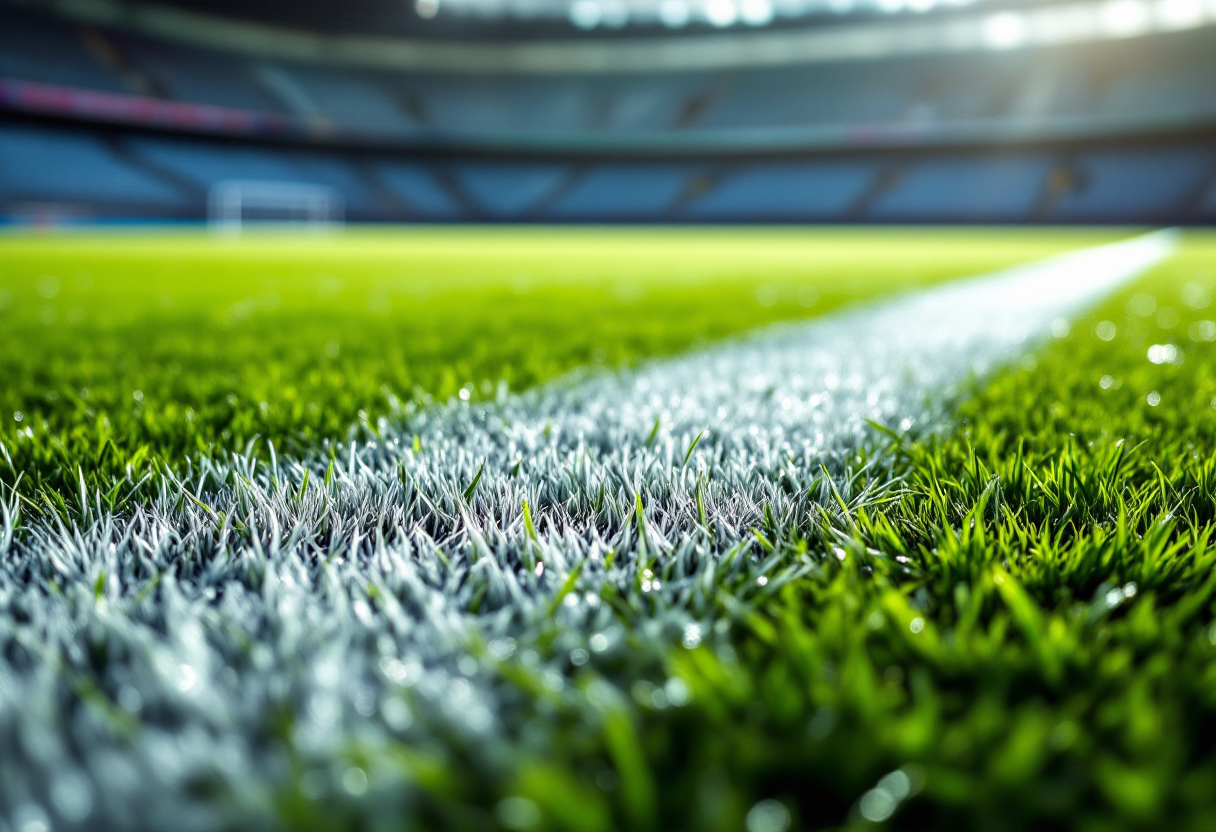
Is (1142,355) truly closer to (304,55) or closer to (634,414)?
(634,414)

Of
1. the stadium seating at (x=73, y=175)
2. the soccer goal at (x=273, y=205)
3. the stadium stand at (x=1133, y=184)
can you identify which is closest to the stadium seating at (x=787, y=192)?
the stadium stand at (x=1133, y=184)

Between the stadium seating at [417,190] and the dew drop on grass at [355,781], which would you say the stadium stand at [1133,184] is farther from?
the dew drop on grass at [355,781]

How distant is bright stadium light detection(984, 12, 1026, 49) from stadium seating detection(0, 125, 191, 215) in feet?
85.5

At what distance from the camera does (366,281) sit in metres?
5.58

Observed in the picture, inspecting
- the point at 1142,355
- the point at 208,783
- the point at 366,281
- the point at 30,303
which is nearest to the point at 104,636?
the point at 208,783

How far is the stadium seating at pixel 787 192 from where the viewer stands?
1136 inches

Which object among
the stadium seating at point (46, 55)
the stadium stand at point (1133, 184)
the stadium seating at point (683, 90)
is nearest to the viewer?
the stadium seating at point (46, 55)

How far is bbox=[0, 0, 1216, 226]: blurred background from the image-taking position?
24.7 metres

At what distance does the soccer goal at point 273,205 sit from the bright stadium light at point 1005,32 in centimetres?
2203

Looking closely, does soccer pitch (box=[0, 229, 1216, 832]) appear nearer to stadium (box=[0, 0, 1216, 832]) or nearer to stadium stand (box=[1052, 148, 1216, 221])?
stadium (box=[0, 0, 1216, 832])

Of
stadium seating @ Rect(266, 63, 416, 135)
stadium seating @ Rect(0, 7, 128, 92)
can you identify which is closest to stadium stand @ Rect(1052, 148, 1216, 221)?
stadium seating @ Rect(266, 63, 416, 135)

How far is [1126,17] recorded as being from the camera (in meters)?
27.1

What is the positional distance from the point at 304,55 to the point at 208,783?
33947 mm

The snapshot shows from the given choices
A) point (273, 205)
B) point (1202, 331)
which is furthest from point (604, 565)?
point (273, 205)
